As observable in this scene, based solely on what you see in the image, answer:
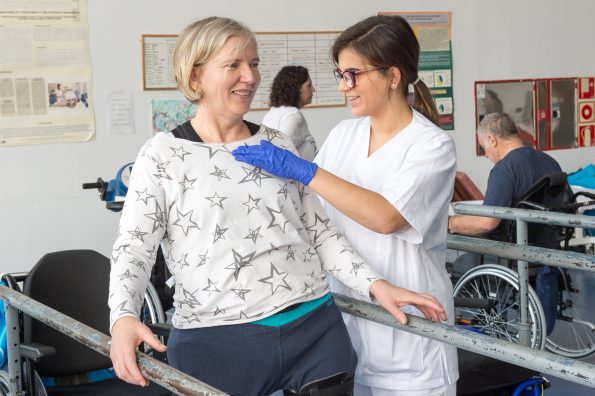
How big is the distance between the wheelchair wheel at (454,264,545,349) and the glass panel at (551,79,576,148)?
279cm

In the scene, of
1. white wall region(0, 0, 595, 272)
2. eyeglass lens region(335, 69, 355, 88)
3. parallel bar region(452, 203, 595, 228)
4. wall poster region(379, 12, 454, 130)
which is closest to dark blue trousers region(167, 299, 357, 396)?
eyeglass lens region(335, 69, 355, 88)

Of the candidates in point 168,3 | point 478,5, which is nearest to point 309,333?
point 168,3

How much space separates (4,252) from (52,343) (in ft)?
6.67

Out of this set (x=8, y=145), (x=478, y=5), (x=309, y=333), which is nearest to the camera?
(x=309, y=333)

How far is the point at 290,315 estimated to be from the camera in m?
1.51

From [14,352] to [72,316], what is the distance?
551 mm

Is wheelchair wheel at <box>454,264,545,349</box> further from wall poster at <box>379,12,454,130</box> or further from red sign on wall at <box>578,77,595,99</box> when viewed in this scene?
red sign on wall at <box>578,77,595,99</box>

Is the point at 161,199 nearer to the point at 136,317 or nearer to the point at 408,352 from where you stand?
the point at 136,317

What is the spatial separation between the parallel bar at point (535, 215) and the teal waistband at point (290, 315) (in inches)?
40.3

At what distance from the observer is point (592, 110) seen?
689 cm

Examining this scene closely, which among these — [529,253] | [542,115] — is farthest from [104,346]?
[542,115]

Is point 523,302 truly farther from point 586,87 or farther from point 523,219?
point 586,87

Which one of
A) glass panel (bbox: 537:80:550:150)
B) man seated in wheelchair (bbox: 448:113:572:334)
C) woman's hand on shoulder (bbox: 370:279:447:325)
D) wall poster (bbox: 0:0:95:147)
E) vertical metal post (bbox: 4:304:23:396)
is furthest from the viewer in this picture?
glass panel (bbox: 537:80:550:150)

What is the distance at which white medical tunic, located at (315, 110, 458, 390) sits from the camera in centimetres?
181
